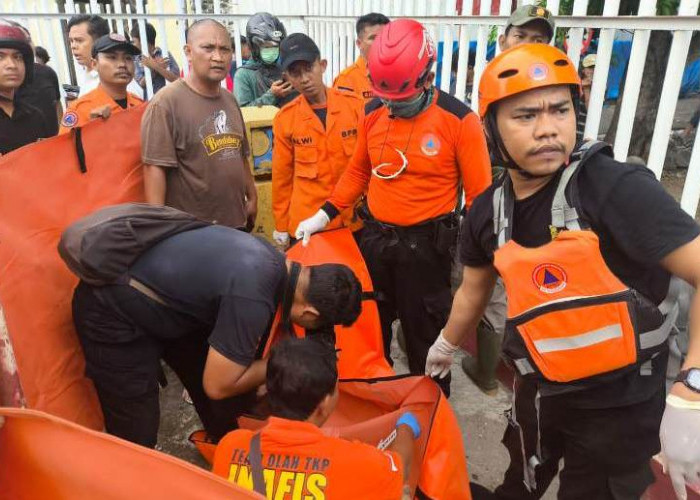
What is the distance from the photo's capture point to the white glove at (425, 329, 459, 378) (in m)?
2.29

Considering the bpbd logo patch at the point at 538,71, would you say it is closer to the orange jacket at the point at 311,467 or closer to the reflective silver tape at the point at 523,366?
the reflective silver tape at the point at 523,366

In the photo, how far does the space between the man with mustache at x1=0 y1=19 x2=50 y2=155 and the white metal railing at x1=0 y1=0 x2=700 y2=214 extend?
2434 mm

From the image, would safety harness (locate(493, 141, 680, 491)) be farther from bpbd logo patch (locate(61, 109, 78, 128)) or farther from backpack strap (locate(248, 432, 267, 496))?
bpbd logo patch (locate(61, 109, 78, 128))

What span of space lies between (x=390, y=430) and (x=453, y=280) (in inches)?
59.5

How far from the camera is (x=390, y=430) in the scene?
214 cm

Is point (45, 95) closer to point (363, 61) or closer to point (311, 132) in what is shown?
point (311, 132)

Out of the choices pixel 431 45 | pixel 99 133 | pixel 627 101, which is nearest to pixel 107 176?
pixel 99 133

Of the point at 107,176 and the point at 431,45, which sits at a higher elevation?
the point at 431,45

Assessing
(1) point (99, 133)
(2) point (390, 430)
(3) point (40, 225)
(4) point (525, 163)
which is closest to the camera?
(4) point (525, 163)

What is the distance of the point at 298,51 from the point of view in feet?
11.1

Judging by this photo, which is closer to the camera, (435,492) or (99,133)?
(435,492)

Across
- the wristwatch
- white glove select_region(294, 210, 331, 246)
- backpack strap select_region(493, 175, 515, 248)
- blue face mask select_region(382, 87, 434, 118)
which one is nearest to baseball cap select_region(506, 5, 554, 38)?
blue face mask select_region(382, 87, 434, 118)

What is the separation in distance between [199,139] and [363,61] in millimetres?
2073

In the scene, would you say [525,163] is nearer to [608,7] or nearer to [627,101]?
[627,101]
